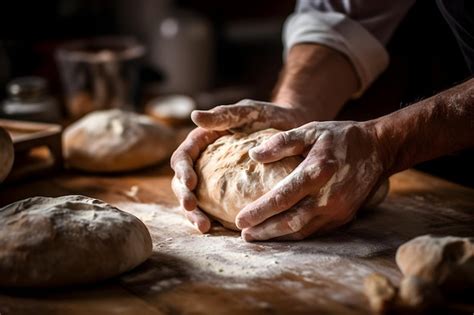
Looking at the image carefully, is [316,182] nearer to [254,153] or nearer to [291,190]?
[291,190]

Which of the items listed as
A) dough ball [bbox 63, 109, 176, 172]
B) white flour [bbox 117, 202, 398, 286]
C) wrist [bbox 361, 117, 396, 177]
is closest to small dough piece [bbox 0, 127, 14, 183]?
dough ball [bbox 63, 109, 176, 172]

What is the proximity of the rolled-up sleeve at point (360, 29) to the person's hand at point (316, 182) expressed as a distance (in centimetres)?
70

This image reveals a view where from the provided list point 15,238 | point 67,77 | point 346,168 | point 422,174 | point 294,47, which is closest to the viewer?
point 15,238

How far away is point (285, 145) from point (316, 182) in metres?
0.14

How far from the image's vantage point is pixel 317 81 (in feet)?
7.34

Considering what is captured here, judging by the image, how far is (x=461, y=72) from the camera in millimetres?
2238

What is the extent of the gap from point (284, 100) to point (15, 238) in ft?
3.41

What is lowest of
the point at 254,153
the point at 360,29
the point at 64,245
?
the point at 64,245

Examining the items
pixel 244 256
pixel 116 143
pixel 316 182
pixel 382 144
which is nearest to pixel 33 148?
pixel 116 143

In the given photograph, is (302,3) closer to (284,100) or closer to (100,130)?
(284,100)

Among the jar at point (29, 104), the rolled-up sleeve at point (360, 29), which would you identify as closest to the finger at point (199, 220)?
the rolled-up sleeve at point (360, 29)

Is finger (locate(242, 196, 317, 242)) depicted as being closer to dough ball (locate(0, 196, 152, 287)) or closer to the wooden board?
dough ball (locate(0, 196, 152, 287))

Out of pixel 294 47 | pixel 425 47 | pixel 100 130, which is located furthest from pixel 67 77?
pixel 425 47

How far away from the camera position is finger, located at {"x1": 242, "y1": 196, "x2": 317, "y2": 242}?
1.60m
